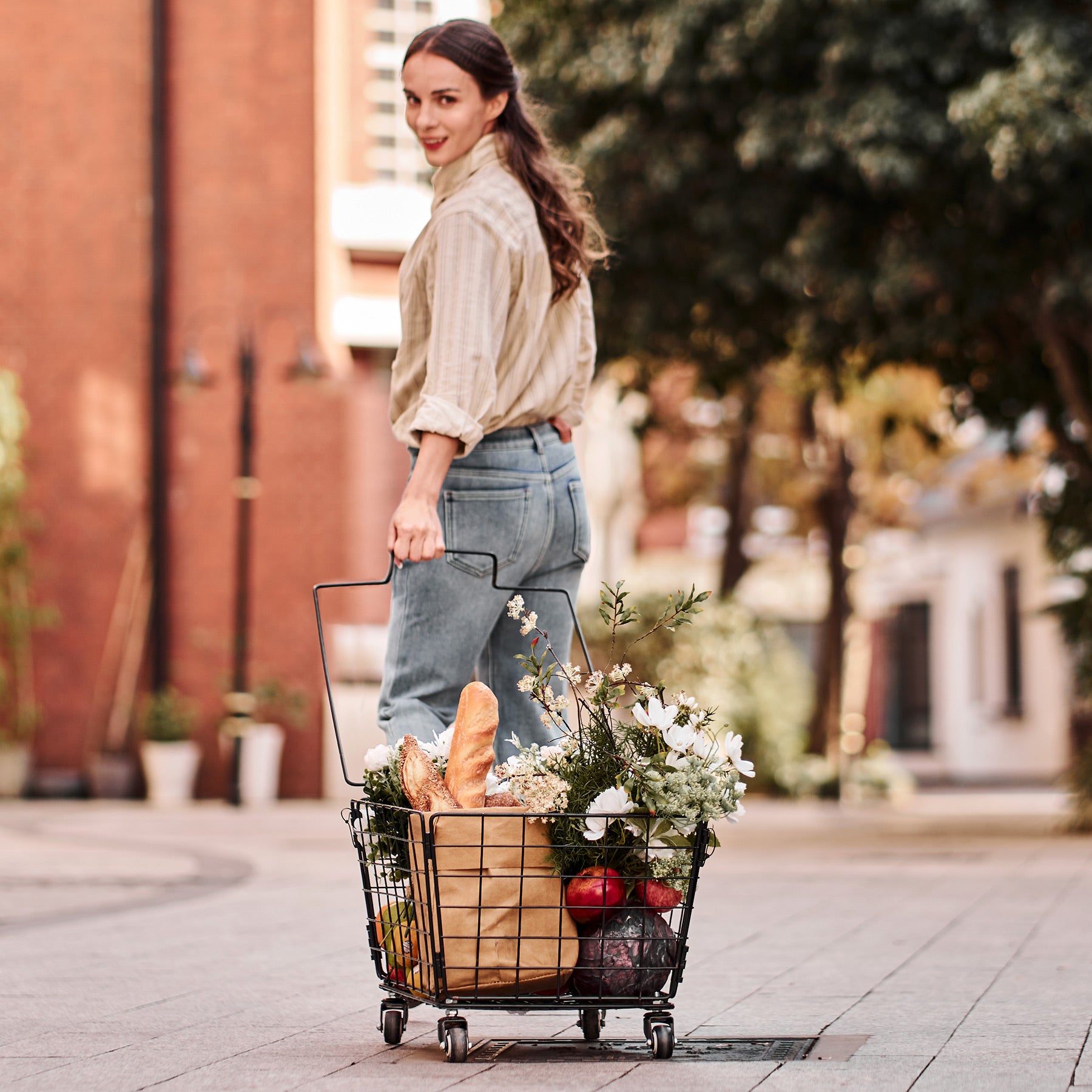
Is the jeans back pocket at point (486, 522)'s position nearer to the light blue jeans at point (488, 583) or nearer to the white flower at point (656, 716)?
the light blue jeans at point (488, 583)

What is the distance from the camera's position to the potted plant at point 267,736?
641 inches

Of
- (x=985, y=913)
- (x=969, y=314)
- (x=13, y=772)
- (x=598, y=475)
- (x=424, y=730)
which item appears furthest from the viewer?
(x=598, y=475)

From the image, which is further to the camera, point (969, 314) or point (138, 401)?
point (138, 401)

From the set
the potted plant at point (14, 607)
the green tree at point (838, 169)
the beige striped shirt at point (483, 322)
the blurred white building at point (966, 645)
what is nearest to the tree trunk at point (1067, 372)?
the green tree at point (838, 169)

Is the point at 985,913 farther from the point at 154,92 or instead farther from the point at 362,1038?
the point at 154,92

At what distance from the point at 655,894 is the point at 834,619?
15.8m

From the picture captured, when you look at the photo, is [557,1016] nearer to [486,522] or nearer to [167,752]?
[486,522]

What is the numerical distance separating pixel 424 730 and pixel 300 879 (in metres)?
4.72

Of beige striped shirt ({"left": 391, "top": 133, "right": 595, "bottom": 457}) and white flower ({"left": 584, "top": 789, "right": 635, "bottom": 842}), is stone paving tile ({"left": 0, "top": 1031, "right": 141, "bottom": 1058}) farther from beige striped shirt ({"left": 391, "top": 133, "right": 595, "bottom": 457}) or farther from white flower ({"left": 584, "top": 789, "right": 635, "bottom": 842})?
beige striped shirt ({"left": 391, "top": 133, "right": 595, "bottom": 457})

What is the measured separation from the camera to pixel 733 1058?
11.0 feet

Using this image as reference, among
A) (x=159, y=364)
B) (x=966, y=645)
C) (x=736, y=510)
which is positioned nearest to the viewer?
(x=159, y=364)

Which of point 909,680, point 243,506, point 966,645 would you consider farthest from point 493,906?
point 909,680

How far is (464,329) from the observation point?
139 inches

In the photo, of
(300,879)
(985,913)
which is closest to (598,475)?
(300,879)
